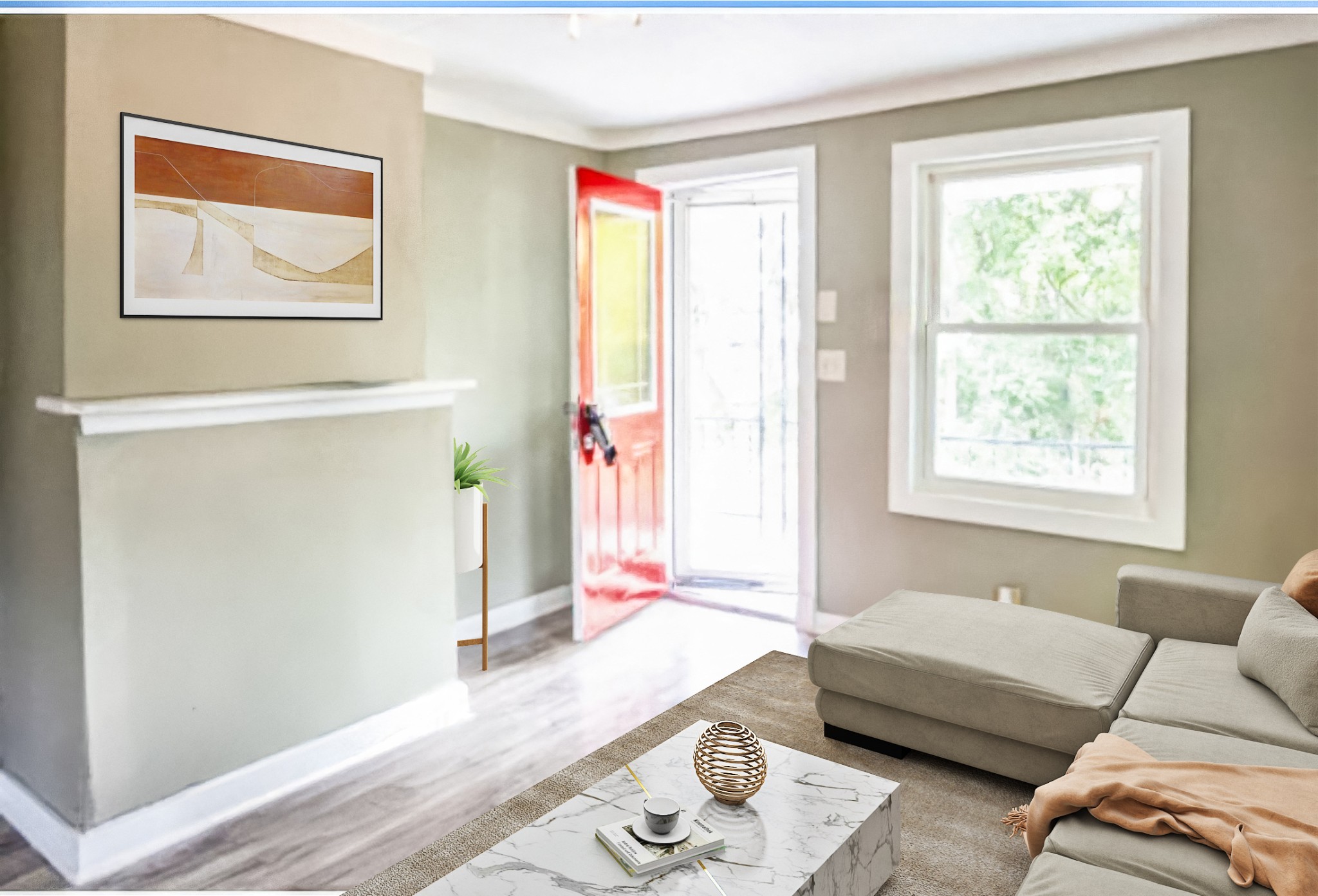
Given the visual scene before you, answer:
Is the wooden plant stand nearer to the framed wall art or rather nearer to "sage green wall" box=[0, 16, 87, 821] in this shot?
the framed wall art

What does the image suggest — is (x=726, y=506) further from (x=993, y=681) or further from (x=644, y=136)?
(x=993, y=681)

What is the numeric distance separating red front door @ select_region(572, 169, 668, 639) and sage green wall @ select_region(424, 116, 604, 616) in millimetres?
238

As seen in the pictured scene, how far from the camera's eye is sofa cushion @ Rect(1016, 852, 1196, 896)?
1678mm

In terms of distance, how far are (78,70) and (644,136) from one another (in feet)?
9.37

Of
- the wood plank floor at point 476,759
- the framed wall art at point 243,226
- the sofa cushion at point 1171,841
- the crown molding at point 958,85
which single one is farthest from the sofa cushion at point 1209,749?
the framed wall art at point 243,226

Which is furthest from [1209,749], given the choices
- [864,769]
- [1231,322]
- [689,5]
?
[689,5]

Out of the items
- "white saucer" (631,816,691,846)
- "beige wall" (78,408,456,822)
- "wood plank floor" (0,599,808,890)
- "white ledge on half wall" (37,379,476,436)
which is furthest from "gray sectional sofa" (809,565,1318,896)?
"white ledge on half wall" (37,379,476,436)

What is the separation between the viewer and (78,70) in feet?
8.10

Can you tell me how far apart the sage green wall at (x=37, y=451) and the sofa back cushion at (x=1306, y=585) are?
331cm

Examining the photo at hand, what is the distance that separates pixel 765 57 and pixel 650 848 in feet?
9.51

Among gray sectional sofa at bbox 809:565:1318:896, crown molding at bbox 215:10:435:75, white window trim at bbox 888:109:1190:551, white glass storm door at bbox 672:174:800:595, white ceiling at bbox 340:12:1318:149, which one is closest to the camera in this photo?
gray sectional sofa at bbox 809:565:1318:896

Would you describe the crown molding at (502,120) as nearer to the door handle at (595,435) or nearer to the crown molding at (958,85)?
the crown molding at (958,85)

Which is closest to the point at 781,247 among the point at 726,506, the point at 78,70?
the point at 726,506

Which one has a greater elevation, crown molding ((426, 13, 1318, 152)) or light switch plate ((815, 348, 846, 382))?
crown molding ((426, 13, 1318, 152))
